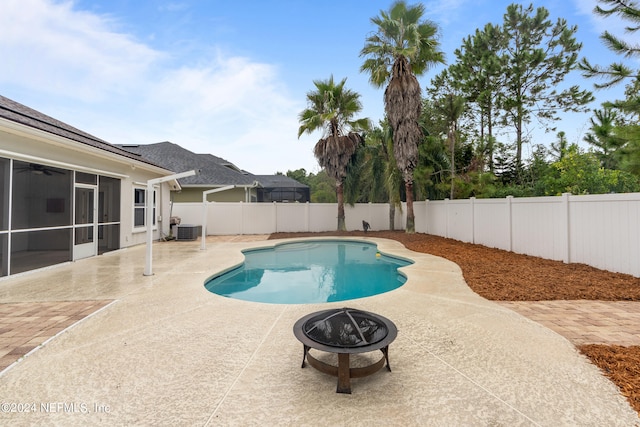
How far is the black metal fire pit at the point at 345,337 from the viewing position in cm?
238

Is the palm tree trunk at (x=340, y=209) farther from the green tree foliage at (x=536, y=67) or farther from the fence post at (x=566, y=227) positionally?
the green tree foliage at (x=536, y=67)

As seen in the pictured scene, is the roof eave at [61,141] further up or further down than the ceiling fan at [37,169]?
further up

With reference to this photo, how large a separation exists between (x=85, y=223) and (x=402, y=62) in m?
12.6

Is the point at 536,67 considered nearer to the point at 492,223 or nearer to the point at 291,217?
the point at 492,223

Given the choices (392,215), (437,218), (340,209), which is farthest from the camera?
(392,215)

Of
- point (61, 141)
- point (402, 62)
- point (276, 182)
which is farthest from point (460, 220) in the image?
point (276, 182)

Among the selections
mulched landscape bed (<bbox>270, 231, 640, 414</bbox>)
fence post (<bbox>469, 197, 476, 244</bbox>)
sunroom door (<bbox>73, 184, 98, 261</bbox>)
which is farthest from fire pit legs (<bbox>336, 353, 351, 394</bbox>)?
fence post (<bbox>469, 197, 476, 244</bbox>)

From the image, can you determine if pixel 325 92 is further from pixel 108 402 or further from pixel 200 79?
pixel 108 402

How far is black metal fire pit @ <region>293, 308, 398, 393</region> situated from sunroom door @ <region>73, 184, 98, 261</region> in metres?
8.20

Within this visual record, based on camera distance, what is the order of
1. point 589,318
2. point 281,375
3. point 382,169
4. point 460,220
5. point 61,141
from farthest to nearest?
point 382,169
point 460,220
point 61,141
point 589,318
point 281,375

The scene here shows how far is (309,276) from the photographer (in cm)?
810

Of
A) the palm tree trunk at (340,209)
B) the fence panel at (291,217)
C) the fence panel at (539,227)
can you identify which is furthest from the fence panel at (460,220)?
the fence panel at (291,217)

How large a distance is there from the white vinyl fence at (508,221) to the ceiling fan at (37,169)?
7969 mm

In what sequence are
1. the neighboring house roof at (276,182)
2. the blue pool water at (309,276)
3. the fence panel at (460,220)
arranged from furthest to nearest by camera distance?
the neighboring house roof at (276,182)
the fence panel at (460,220)
the blue pool water at (309,276)
